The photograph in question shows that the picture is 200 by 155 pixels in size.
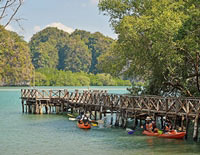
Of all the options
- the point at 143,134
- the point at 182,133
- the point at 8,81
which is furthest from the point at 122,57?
the point at 8,81

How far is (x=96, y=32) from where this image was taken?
155750 millimetres

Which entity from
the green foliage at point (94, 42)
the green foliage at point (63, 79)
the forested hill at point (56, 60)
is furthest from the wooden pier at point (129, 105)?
the green foliage at point (94, 42)

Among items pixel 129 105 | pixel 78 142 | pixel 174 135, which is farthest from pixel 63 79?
pixel 174 135

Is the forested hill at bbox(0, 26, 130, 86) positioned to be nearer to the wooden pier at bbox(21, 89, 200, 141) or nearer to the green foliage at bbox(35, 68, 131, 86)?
the green foliage at bbox(35, 68, 131, 86)

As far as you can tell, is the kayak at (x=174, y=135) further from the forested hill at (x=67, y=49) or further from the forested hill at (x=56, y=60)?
the forested hill at (x=67, y=49)

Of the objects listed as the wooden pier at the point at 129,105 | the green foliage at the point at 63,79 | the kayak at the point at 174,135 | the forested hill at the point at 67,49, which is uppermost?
the forested hill at the point at 67,49

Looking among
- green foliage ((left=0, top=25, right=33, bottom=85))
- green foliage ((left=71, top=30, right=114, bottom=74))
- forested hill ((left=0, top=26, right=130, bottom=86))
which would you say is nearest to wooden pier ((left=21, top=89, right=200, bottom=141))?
forested hill ((left=0, top=26, right=130, bottom=86))

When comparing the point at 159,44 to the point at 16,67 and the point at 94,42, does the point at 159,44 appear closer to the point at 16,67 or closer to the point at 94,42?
the point at 16,67

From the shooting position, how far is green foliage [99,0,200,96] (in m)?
Result: 23.9

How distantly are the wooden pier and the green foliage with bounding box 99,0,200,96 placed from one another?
208cm

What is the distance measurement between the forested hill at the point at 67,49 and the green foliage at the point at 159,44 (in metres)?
100

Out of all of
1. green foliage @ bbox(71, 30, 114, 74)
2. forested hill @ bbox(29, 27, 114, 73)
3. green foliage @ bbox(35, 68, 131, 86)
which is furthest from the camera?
green foliage @ bbox(71, 30, 114, 74)

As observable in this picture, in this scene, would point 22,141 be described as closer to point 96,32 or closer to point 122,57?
point 122,57

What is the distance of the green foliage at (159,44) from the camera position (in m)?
23.9
